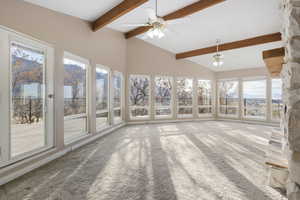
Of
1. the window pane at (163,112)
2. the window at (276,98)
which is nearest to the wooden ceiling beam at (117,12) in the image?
the window pane at (163,112)

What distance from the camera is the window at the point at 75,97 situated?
11.0 ft

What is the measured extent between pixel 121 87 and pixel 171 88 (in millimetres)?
2315

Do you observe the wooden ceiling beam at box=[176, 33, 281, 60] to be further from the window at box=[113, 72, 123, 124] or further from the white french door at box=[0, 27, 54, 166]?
the white french door at box=[0, 27, 54, 166]

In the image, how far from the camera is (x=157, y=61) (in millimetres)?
6617

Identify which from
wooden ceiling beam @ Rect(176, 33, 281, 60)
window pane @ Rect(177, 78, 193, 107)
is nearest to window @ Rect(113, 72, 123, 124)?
window pane @ Rect(177, 78, 193, 107)

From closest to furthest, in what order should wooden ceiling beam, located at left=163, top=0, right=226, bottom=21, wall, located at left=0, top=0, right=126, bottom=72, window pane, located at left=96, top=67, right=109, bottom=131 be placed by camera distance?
wall, located at left=0, top=0, right=126, bottom=72 → wooden ceiling beam, located at left=163, top=0, right=226, bottom=21 → window pane, located at left=96, top=67, right=109, bottom=131

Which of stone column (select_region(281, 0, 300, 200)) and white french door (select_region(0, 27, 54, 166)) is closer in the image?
stone column (select_region(281, 0, 300, 200))

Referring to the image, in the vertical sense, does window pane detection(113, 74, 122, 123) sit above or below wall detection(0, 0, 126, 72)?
below

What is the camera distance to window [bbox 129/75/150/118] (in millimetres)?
6266

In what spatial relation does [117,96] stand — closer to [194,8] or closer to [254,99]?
[194,8]

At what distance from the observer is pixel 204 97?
7742 millimetres

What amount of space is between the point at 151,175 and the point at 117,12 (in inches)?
136

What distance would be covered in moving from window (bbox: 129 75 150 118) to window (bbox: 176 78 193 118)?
1.54 m

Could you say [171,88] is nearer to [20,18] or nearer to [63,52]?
[63,52]
